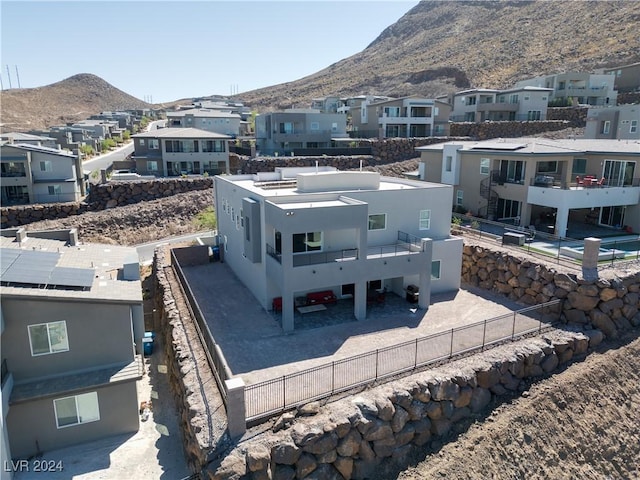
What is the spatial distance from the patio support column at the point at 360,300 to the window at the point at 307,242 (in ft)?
9.25

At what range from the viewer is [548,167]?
31.9m

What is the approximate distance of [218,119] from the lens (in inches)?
2805

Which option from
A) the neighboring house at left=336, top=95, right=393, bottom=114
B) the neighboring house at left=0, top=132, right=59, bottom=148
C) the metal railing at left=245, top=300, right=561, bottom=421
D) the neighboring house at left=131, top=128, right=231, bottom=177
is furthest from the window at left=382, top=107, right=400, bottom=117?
the metal railing at left=245, top=300, right=561, bottom=421

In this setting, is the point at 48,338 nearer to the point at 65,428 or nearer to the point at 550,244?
the point at 65,428

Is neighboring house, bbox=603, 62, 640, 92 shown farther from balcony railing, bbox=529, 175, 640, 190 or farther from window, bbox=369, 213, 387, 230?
window, bbox=369, 213, 387, 230

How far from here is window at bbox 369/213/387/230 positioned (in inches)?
935

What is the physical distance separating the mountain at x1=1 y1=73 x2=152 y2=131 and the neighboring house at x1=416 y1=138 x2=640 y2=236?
358 feet

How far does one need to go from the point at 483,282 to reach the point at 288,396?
15947 millimetres

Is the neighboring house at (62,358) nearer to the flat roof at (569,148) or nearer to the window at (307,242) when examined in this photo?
the window at (307,242)

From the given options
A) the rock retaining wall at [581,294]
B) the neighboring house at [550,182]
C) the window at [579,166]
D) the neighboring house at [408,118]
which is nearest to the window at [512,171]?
the neighboring house at [550,182]

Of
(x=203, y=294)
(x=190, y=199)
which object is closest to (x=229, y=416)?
(x=203, y=294)

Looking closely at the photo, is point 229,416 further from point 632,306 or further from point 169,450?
point 632,306

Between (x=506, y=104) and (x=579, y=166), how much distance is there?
37074 millimetres

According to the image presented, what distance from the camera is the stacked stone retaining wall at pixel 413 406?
12.8 meters
